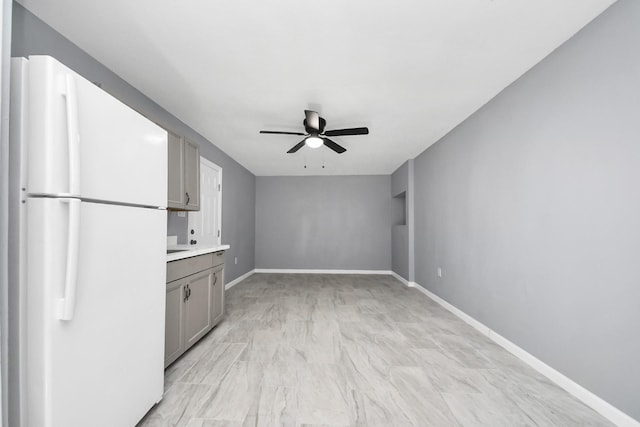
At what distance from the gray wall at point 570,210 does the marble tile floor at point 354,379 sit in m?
0.33

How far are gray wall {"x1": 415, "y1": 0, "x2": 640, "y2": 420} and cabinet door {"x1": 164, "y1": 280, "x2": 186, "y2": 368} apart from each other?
279cm

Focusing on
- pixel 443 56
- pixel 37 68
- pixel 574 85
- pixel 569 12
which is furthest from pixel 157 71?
pixel 574 85

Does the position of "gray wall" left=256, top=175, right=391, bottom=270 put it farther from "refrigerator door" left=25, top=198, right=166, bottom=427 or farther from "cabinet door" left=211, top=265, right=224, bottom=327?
"refrigerator door" left=25, top=198, right=166, bottom=427

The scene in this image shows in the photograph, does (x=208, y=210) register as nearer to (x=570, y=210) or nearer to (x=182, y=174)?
(x=182, y=174)

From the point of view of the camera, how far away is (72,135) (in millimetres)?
1054

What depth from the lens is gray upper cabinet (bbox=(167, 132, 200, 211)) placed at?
8.07 ft

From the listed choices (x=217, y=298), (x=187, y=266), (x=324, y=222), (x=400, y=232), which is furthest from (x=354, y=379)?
(x=324, y=222)

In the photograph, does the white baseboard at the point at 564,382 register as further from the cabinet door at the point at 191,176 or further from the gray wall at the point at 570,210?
the cabinet door at the point at 191,176

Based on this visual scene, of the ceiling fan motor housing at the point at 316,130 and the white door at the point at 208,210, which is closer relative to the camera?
the ceiling fan motor housing at the point at 316,130

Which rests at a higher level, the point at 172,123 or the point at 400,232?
the point at 172,123

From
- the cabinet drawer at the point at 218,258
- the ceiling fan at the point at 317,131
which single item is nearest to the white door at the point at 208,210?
the cabinet drawer at the point at 218,258

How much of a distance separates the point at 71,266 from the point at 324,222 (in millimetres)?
6128

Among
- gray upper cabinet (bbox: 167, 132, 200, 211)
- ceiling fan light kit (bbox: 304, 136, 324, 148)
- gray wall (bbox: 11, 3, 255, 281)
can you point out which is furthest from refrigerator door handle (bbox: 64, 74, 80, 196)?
ceiling fan light kit (bbox: 304, 136, 324, 148)

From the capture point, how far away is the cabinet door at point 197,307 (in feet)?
7.80
